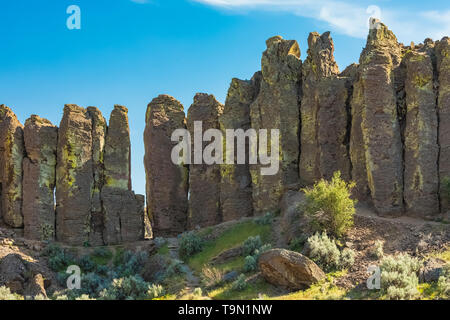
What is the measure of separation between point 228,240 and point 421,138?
12.9 meters

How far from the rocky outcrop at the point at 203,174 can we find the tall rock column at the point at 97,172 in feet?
20.9

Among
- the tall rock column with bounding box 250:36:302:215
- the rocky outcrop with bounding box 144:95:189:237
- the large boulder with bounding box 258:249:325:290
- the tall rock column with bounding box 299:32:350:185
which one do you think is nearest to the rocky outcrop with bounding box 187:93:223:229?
the rocky outcrop with bounding box 144:95:189:237

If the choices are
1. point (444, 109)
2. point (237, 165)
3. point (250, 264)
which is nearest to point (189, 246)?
point (250, 264)

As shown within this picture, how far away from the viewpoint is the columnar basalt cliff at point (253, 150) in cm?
3191

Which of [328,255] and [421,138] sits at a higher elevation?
[421,138]

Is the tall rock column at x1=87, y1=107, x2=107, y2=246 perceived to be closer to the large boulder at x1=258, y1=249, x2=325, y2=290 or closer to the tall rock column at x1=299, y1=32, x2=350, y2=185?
the tall rock column at x1=299, y1=32, x2=350, y2=185

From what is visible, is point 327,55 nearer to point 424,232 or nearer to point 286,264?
point 424,232

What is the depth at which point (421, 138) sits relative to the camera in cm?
3153

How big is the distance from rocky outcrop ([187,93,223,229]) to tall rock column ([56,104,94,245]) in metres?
7.35

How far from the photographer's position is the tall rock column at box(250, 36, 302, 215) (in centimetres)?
3716

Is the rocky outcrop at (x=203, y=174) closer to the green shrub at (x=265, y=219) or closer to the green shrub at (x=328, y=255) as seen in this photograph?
the green shrub at (x=265, y=219)

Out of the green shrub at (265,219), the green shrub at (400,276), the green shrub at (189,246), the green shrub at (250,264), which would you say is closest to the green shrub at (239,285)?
the green shrub at (250,264)

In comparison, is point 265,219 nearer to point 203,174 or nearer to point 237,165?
point 237,165

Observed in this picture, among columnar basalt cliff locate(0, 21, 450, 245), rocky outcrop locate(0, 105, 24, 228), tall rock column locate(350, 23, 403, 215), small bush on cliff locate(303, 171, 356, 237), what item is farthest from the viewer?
rocky outcrop locate(0, 105, 24, 228)
